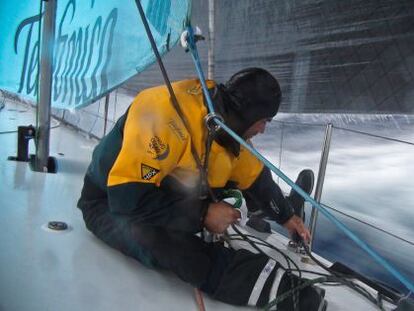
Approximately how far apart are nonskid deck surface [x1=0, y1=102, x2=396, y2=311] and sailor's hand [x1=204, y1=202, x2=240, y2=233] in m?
0.14

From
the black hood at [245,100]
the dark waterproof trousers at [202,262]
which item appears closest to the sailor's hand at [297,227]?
the dark waterproof trousers at [202,262]

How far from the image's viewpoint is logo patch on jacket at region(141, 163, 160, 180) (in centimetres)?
75

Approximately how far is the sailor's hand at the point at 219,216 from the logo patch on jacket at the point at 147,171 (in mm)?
138

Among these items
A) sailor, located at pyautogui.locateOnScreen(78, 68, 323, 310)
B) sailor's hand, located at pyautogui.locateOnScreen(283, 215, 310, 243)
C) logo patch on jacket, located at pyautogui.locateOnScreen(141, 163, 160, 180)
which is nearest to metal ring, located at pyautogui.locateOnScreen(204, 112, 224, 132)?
sailor, located at pyautogui.locateOnScreen(78, 68, 323, 310)

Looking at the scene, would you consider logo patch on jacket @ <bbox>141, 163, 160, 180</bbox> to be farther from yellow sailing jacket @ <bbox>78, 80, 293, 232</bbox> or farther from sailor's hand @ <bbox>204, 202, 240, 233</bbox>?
sailor's hand @ <bbox>204, 202, 240, 233</bbox>

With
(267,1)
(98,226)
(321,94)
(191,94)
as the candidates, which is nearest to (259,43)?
(267,1)

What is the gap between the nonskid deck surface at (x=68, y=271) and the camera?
71cm

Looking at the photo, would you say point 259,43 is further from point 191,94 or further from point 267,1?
point 191,94

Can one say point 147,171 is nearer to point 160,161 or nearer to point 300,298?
point 160,161

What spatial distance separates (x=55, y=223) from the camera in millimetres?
1020

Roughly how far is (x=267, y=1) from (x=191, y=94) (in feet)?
2.44

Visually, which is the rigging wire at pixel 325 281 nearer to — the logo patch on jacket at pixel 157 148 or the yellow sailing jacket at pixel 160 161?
the yellow sailing jacket at pixel 160 161

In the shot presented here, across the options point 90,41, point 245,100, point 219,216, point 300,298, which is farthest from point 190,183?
point 90,41

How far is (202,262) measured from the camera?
→ 2.68 feet
